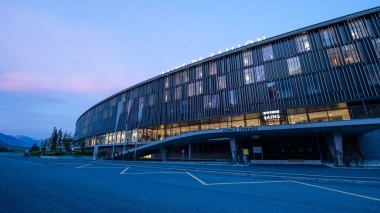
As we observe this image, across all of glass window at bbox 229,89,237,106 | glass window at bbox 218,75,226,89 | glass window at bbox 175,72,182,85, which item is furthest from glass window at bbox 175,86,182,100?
glass window at bbox 229,89,237,106

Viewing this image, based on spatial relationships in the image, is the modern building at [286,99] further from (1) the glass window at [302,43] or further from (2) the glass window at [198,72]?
(2) the glass window at [198,72]

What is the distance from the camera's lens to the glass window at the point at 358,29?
27362 mm

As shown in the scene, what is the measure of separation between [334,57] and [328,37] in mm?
4152

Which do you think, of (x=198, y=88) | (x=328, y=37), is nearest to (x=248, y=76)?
(x=198, y=88)

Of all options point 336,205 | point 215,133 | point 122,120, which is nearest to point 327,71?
point 215,133

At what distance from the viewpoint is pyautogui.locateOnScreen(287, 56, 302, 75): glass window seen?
97.0 ft

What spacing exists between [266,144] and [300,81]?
488 inches

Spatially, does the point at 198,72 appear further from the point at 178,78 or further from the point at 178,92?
the point at 178,92

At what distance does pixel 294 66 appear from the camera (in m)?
30.0

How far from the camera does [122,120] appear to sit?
163 ft

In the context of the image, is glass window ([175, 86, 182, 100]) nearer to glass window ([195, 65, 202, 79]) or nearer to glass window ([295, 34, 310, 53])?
glass window ([195, 65, 202, 79])

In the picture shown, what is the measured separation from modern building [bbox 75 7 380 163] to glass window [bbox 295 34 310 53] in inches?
6.0

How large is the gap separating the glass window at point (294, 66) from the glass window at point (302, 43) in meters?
1.86

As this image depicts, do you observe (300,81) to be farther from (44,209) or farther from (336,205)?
(44,209)
